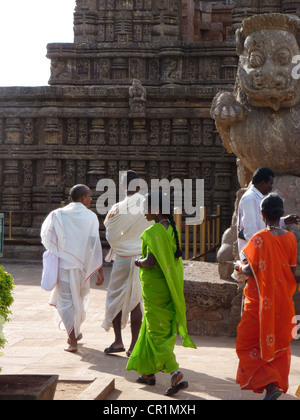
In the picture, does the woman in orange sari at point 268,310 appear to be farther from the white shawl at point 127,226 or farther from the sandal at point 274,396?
the white shawl at point 127,226

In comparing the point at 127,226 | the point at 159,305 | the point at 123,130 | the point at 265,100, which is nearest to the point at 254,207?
the point at 159,305

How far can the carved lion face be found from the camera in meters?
6.23

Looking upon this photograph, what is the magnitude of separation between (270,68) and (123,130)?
710 cm

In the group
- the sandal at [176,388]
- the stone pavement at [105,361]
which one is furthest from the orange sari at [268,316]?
the sandal at [176,388]

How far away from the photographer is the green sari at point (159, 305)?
4758 mm

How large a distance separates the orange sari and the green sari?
1.82 feet

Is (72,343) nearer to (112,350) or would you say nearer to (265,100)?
(112,350)

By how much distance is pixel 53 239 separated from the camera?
627cm

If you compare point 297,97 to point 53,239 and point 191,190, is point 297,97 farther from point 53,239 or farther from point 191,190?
point 191,190

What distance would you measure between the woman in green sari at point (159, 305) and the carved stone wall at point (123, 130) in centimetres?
798

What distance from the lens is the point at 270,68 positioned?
623 cm

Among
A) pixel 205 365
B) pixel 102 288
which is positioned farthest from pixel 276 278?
pixel 102 288

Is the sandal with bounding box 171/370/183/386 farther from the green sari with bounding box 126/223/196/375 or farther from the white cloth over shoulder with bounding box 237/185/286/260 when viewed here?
the white cloth over shoulder with bounding box 237/185/286/260

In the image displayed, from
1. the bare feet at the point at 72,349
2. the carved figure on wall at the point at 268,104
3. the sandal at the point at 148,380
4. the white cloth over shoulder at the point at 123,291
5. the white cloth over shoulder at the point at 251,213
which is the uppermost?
the carved figure on wall at the point at 268,104
